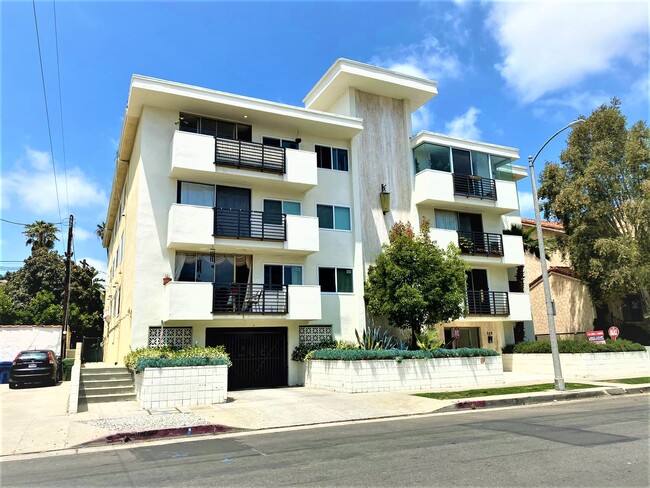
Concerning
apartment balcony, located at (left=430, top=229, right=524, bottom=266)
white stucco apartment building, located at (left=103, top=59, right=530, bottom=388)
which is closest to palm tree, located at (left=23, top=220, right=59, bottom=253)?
white stucco apartment building, located at (left=103, top=59, right=530, bottom=388)

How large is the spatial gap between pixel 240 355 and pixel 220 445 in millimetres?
10330

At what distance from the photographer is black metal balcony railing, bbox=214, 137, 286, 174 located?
64.2ft

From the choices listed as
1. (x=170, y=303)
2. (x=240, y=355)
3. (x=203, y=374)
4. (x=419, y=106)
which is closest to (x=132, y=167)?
(x=170, y=303)

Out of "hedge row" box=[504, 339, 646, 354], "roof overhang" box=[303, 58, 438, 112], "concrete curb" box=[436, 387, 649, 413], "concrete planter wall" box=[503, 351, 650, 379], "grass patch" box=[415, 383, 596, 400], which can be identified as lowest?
"concrete curb" box=[436, 387, 649, 413]

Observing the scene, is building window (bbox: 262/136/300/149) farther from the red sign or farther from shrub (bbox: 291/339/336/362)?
the red sign

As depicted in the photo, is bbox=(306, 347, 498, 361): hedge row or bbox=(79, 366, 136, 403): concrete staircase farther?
bbox=(306, 347, 498, 361): hedge row

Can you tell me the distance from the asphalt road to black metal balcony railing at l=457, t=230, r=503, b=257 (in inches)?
541

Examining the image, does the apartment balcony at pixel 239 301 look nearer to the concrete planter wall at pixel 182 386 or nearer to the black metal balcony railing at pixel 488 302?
the concrete planter wall at pixel 182 386

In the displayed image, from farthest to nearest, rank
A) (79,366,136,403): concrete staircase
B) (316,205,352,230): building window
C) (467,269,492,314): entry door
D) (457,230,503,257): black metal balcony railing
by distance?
(457,230,503,257): black metal balcony railing
(467,269,492,314): entry door
(316,205,352,230): building window
(79,366,136,403): concrete staircase

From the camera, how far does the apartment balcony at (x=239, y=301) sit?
58.1ft

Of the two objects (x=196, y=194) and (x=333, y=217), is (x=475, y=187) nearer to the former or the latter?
(x=333, y=217)

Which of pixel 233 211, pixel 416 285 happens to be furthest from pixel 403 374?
pixel 233 211

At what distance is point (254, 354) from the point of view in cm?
2020

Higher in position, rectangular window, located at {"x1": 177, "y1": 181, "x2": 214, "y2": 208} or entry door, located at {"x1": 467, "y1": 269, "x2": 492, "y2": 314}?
rectangular window, located at {"x1": 177, "y1": 181, "x2": 214, "y2": 208}
